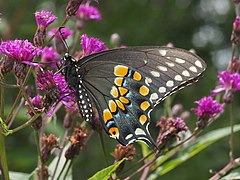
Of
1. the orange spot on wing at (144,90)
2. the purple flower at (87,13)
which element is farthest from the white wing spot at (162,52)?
the purple flower at (87,13)

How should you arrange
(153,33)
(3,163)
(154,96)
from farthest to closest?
1. (153,33)
2. (154,96)
3. (3,163)

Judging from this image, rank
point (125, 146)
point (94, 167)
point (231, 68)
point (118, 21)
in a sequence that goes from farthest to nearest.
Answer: point (118, 21), point (94, 167), point (231, 68), point (125, 146)

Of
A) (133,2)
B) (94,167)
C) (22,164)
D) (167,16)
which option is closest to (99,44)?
(22,164)

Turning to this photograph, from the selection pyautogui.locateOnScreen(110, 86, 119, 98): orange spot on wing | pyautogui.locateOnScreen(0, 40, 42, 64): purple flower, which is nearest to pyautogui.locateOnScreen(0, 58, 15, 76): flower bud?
pyautogui.locateOnScreen(0, 40, 42, 64): purple flower

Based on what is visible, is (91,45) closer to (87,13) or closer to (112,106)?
(112,106)

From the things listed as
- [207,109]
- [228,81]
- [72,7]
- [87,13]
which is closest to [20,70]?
[72,7]

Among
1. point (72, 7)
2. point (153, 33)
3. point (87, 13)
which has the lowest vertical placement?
point (72, 7)

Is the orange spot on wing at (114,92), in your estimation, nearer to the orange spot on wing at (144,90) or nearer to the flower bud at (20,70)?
the orange spot on wing at (144,90)

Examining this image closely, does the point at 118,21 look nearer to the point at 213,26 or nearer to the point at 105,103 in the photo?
the point at 213,26
